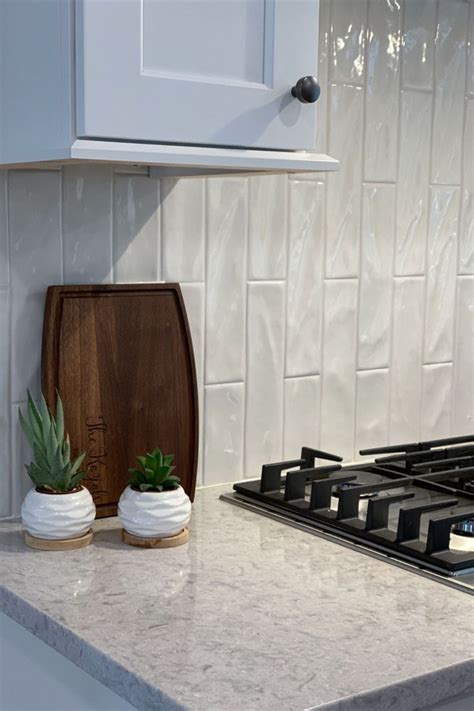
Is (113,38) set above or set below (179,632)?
above

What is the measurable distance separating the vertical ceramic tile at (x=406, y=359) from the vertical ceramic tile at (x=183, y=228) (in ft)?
1.54

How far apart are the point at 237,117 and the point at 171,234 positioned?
0.39 metres

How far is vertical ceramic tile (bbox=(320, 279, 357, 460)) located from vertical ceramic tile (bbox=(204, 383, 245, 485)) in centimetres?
19

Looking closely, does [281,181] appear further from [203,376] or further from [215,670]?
[215,670]

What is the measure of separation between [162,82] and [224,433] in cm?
71

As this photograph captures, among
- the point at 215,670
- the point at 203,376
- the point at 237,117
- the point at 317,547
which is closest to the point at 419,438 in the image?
the point at 203,376

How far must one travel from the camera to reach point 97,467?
5.31 feet

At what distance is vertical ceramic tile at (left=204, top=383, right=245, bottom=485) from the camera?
1.81 m

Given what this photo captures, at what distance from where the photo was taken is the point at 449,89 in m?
2.06

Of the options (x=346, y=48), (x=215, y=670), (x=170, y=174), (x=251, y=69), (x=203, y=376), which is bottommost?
(x=215, y=670)

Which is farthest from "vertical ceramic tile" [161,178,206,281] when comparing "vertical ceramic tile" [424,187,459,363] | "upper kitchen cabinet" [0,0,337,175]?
"vertical ceramic tile" [424,187,459,363]

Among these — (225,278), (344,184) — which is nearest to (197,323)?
(225,278)

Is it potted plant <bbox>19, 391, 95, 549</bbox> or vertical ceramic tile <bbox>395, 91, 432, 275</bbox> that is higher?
vertical ceramic tile <bbox>395, 91, 432, 275</bbox>

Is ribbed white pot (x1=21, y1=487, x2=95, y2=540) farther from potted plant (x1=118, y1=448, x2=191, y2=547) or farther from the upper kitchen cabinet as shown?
the upper kitchen cabinet
